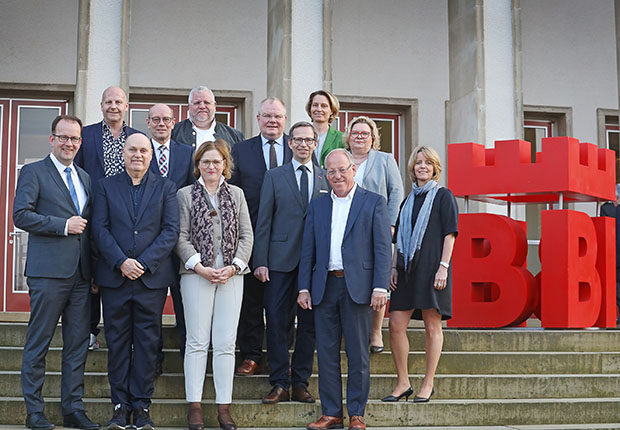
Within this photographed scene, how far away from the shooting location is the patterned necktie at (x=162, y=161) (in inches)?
233

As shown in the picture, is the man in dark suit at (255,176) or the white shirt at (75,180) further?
the man in dark suit at (255,176)

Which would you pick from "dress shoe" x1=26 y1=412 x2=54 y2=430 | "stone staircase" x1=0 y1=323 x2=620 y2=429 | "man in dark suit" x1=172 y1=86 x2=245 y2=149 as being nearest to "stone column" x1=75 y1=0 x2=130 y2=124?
"man in dark suit" x1=172 y1=86 x2=245 y2=149

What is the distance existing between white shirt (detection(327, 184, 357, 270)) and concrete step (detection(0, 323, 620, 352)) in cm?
143

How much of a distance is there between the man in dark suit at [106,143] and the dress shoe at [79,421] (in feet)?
2.23

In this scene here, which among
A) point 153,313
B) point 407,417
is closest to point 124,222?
point 153,313

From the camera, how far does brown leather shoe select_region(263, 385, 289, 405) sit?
18.5ft

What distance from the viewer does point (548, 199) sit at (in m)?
8.58

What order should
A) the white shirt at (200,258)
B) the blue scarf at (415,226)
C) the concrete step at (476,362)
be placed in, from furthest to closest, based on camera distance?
the concrete step at (476,362)
the blue scarf at (415,226)
the white shirt at (200,258)

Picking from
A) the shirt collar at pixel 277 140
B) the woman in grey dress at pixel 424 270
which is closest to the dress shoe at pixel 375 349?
the woman in grey dress at pixel 424 270

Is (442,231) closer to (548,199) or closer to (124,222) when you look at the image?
(124,222)

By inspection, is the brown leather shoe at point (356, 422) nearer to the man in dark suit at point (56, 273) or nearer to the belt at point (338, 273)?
the belt at point (338, 273)

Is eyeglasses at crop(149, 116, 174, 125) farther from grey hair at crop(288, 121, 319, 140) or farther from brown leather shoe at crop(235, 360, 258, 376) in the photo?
brown leather shoe at crop(235, 360, 258, 376)

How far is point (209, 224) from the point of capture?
544 centimetres

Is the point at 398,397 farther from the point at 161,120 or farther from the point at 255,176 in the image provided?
→ the point at 161,120
